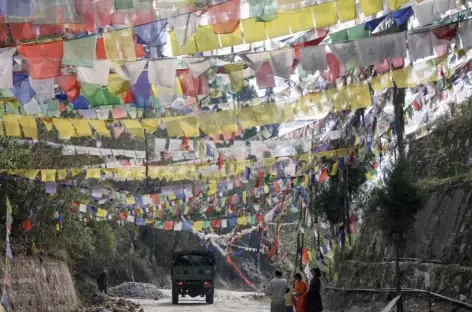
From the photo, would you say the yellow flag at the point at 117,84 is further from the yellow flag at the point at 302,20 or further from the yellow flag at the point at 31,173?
the yellow flag at the point at 31,173

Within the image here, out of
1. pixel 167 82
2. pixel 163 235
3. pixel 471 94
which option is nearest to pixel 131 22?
pixel 167 82

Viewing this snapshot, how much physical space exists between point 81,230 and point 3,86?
21095mm

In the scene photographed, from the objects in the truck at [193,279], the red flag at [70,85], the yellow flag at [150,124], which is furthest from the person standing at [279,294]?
the truck at [193,279]

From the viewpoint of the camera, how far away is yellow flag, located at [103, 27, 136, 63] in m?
9.68

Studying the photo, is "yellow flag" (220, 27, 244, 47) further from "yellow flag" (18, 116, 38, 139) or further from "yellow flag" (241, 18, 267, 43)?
"yellow flag" (18, 116, 38, 139)

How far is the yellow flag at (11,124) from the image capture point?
14664mm

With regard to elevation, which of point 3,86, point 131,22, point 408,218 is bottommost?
point 408,218

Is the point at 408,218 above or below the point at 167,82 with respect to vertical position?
below

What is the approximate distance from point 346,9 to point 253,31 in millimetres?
1298

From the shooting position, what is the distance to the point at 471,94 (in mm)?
17344

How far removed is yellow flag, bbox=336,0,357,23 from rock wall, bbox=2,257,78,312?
1420 centimetres

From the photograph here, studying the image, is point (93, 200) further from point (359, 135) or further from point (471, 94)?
point (471, 94)

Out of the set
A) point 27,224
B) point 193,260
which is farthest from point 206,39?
point 193,260

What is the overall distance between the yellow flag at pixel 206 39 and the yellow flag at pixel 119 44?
36.1 inches
